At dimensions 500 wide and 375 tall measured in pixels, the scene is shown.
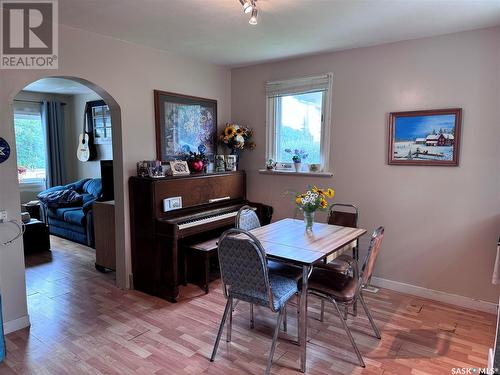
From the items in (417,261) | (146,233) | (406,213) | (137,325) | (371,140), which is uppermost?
(371,140)

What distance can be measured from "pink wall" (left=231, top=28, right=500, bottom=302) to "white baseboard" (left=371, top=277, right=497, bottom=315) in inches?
1.9

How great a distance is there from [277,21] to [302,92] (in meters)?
1.24

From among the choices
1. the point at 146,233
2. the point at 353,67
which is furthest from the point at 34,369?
the point at 353,67

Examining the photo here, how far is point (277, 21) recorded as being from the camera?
2.78 m

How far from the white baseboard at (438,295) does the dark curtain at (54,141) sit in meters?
5.98

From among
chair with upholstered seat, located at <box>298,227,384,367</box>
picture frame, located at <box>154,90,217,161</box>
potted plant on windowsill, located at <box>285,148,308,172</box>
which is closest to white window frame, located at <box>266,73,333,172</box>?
potted plant on windowsill, located at <box>285,148,308,172</box>

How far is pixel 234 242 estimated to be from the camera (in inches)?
82.9

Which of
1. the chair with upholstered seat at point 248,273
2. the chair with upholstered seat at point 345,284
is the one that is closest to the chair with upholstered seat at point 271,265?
the chair with upholstered seat at point 345,284

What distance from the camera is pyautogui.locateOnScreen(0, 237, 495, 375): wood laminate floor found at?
2.31 metres

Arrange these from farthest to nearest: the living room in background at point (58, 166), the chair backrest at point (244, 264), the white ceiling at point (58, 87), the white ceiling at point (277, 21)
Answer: the white ceiling at point (58, 87)
the living room in background at point (58, 166)
the white ceiling at point (277, 21)
the chair backrest at point (244, 264)

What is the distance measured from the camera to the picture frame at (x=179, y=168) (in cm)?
360

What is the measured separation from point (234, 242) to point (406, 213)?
2134 millimetres

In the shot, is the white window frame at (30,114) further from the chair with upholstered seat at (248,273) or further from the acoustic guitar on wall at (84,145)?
the chair with upholstered seat at (248,273)

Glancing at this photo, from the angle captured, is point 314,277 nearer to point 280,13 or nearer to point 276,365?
point 276,365
